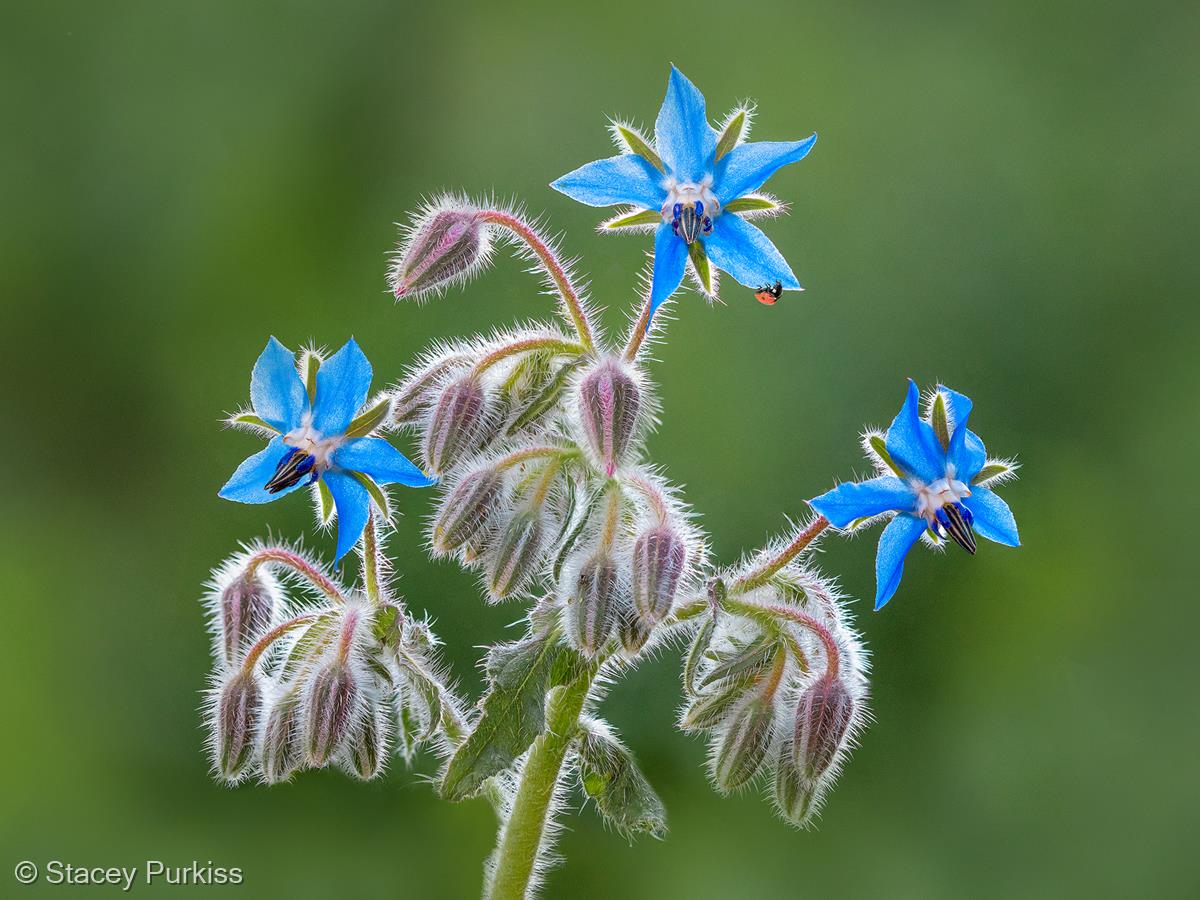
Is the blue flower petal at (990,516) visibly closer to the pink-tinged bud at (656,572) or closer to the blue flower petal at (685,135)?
the pink-tinged bud at (656,572)

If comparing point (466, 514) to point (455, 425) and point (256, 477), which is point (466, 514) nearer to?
point (455, 425)

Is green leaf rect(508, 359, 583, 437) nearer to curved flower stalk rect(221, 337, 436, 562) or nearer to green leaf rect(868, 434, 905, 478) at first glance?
curved flower stalk rect(221, 337, 436, 562)

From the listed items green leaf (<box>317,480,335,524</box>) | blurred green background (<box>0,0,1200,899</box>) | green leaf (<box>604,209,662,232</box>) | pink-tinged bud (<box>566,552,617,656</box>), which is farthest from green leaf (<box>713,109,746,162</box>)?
blurred green background (<box>0,0,1200,899</box>)

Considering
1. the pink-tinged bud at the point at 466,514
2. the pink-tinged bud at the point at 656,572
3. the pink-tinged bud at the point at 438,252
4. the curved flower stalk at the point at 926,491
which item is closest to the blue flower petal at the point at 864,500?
the curved flower stalk at the point at 926,491

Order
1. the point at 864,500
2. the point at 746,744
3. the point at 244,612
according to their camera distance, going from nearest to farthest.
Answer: the point at 864,500, the point at 746,744, the point at 244,612

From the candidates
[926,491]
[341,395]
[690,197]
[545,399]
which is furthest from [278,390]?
[926,491]
